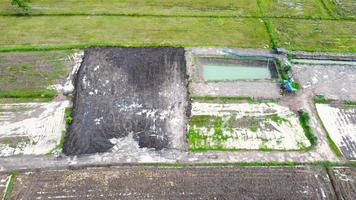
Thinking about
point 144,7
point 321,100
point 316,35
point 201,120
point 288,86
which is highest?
point 144,7

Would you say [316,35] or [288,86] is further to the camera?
[316,35]

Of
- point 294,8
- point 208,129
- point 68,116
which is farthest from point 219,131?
point 294,8

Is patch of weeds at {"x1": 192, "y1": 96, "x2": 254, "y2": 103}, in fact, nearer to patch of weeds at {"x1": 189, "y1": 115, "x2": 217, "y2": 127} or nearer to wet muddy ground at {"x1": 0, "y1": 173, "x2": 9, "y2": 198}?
patch of weeds at {"x1": 189, "y1": 115, "x2": 217, "y2": 127}

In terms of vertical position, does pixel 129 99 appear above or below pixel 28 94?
below

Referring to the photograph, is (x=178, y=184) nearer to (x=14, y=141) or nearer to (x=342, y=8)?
(x=14, y=141)

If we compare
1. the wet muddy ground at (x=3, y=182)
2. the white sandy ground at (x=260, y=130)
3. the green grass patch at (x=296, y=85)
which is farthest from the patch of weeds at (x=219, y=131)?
the wet muddy ground at (x=3, y=182)

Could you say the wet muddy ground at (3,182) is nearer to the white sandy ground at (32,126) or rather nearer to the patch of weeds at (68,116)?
the white sandy ground at (32,126)
